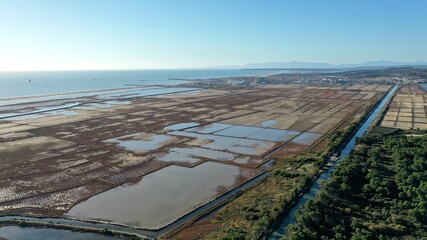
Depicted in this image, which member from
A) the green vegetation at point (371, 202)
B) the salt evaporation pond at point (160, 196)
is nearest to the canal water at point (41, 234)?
the salt evaporation pond at point (160, 196)

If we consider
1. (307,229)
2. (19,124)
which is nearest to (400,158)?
(307,229)

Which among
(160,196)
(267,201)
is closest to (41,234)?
(160,196)

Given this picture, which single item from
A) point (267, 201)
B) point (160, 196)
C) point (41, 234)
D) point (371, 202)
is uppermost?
point (371, 202)

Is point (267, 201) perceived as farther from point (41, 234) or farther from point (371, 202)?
point (41, 234)

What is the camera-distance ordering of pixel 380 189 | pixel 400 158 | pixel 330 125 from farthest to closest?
pixel 330 125
pixel 400 158
pixel 380 189

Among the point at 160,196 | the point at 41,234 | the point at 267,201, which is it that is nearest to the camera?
the point at 41,234

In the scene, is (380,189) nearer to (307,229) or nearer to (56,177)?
(307,229)
